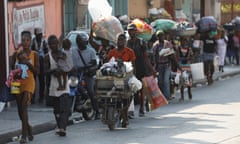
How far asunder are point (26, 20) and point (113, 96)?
18.5 ft

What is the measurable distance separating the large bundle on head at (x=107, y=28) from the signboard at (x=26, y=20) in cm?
230

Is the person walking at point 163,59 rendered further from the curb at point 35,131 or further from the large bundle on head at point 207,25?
the large bundle on head at point 207,25

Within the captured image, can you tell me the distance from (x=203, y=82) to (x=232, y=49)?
6.65 m

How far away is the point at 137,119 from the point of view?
1377cm

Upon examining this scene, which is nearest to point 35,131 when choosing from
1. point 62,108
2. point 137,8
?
point 62,108

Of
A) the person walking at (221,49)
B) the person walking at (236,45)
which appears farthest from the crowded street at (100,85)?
the person walking at (236,45)

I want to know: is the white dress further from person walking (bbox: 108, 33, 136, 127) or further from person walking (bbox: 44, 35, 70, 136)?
person walking (bbox: 108, 33, 136, 127)

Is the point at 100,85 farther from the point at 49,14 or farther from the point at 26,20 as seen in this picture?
the point at 49,14

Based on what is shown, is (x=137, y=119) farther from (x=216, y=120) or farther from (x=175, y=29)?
(x=175, y=29)

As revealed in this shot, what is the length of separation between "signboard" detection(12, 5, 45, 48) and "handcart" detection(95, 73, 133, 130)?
188 inches

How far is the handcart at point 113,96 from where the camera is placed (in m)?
12.1

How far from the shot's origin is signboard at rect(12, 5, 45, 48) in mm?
16469

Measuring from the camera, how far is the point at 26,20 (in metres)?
17.0

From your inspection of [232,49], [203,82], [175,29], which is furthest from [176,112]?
[232,49]
